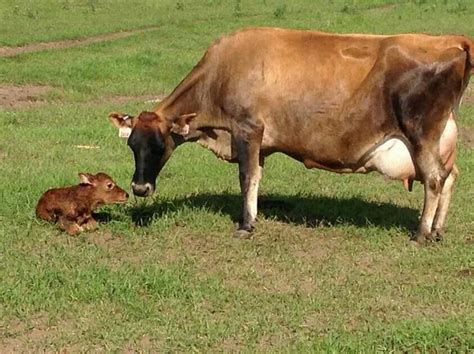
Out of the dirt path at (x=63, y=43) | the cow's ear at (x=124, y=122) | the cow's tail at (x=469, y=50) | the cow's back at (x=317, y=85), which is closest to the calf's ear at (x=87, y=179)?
the cow's ear at (x=124, y=122)

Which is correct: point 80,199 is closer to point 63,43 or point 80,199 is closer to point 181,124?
point 181,124

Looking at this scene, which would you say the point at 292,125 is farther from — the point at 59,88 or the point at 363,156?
the point at 59,88

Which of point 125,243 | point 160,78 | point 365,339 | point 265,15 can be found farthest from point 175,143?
point 265,15

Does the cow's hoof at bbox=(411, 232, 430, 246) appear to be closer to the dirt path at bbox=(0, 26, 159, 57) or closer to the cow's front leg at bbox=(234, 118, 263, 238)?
the cow's front leg at bbox=(234, 118, 263, 238)

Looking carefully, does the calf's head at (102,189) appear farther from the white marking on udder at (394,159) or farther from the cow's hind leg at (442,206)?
the cow's hind leg at (442,206)

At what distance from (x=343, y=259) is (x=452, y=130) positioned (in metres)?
1.53

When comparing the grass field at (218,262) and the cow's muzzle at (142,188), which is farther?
the cow's muzzle at (142,188)

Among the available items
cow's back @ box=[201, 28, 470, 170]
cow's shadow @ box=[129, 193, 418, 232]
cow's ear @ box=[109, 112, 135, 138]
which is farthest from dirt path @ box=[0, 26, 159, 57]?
cow's back @ box=[201, 28, 470, 170]

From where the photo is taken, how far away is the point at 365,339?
18.7ft

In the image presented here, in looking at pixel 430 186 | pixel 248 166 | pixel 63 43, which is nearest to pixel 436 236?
pixel 430 186

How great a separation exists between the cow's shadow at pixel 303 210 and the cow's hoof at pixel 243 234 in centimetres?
46

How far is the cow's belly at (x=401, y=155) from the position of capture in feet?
25.8

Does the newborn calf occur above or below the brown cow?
below

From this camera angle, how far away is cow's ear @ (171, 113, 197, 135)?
26.6ft
